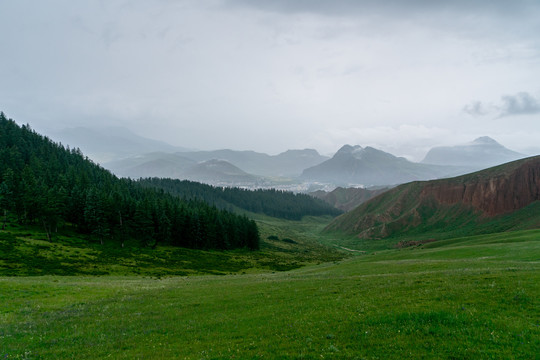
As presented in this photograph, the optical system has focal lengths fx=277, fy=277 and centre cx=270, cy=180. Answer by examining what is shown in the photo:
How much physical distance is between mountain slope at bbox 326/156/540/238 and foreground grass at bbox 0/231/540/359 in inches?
4454

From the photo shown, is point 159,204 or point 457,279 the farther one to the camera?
point 159,204

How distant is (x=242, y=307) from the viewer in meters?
22.8

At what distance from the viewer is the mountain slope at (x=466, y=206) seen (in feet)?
419

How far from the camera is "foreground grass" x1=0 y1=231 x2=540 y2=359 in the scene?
11547mm

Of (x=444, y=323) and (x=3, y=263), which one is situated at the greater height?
(x=444, y=323)

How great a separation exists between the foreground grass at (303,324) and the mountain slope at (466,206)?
113 meters

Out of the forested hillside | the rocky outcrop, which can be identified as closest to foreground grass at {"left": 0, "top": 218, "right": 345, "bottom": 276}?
the forested hillside

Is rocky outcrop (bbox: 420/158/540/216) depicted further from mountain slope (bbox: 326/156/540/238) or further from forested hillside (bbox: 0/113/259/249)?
forested hillside (bbox: 0/113/259/249)

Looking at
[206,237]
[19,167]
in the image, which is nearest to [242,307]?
[206,237]

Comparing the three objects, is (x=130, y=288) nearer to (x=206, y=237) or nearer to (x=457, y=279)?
(x=457, y=279)

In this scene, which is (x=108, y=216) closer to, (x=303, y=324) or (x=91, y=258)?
(x=91, y=258)

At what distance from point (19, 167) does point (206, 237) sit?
10699 cm

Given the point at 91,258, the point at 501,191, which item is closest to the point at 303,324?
the point at 91,258

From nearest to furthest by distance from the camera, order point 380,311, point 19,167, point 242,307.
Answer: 1. point 380,311
2. point 242,307
3. point 19,167
